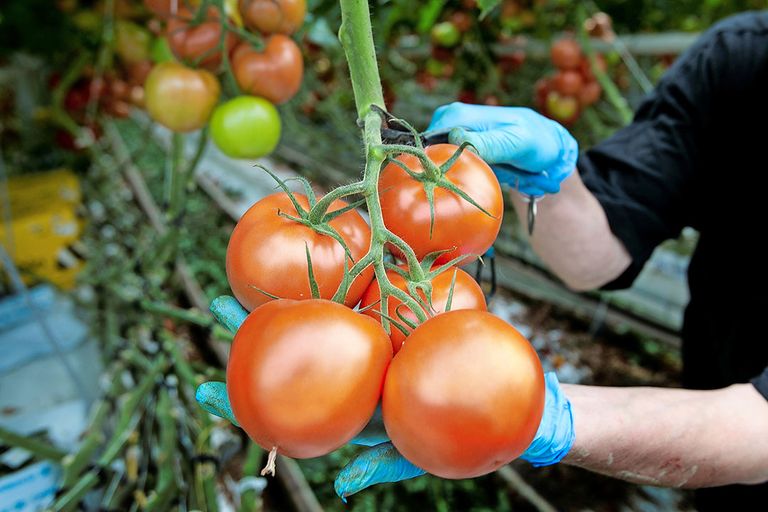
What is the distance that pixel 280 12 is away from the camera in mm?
1028

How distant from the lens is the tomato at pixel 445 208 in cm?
51

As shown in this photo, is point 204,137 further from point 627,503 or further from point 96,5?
point 627,503

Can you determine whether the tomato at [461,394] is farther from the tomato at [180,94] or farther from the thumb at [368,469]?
the tomato at [180,94]

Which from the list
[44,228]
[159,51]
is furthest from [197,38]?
[44,228]

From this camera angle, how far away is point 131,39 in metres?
1.48

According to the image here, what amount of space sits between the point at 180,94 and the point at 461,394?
2.87 ft

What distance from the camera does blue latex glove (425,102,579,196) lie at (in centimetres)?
80

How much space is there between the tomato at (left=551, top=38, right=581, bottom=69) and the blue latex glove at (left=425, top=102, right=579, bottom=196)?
3.58 feet

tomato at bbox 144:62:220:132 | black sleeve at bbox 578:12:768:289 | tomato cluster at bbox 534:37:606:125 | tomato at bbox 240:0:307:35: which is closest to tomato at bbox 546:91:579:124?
tomato cluster at bbox 534:37:606:125

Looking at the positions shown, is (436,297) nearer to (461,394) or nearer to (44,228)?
(461,394)

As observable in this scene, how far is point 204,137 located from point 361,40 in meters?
0.83

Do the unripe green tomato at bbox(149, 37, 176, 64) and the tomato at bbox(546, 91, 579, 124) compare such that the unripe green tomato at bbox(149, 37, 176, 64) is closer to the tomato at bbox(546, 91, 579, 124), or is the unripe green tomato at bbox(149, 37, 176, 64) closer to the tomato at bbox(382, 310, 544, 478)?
the tomato at bbox(382, 310, 544, 478)

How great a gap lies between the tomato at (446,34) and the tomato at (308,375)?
83.0 inches

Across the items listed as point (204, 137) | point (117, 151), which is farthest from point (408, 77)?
point (204, 137)
